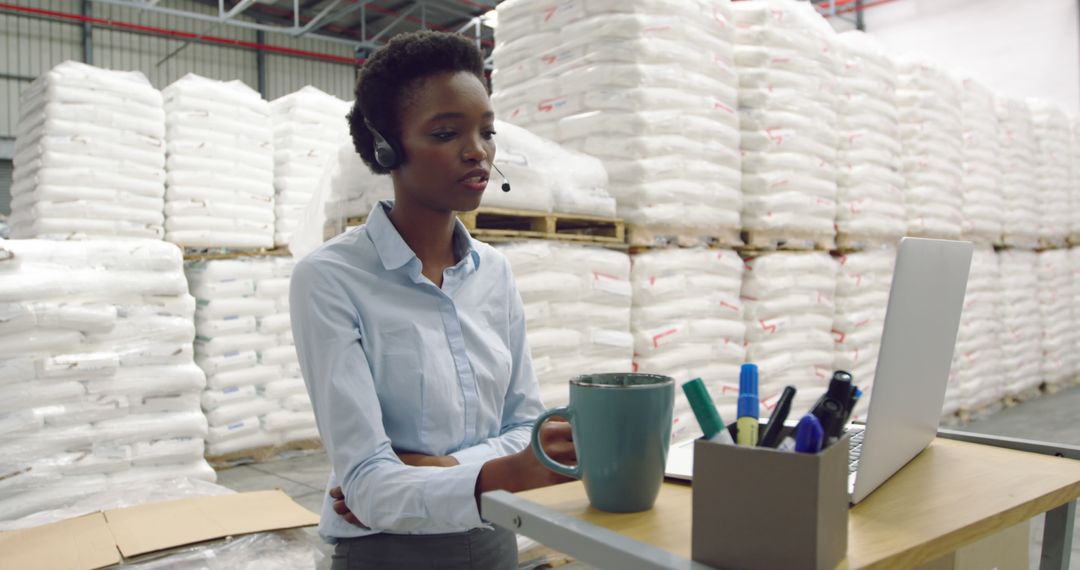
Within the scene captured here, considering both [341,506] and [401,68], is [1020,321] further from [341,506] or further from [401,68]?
[341,506]

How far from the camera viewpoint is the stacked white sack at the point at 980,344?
5195 millimetres

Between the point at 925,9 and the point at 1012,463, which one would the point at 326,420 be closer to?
the point at 1012,463

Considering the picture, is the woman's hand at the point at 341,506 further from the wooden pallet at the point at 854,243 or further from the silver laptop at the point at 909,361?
the wooden pallet at the point at 854,243

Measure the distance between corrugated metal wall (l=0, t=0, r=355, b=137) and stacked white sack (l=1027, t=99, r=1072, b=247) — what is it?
10.5 m

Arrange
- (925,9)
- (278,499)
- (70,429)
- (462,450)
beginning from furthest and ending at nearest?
(925,9) < (70,429) < (278,499) < (462,450)

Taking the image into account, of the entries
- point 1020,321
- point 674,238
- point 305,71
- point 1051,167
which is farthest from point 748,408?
point 305,71

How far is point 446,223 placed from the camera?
4.58 ft

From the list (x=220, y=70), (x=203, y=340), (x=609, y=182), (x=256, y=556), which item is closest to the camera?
(x=256, y=556)

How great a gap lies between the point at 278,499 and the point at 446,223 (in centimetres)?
118

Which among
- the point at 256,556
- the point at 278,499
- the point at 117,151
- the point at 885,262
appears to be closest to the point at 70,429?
the point at 278,499

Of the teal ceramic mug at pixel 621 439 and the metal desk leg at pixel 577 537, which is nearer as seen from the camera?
the metal desk leg at pixel 577 537

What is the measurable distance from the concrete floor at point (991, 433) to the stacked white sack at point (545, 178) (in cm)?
175

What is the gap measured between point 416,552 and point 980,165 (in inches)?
215

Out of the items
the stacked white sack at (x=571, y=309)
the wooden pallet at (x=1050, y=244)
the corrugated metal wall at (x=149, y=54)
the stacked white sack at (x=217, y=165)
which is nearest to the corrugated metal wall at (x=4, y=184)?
the corrugated metal wall at (x=149, y=54)
